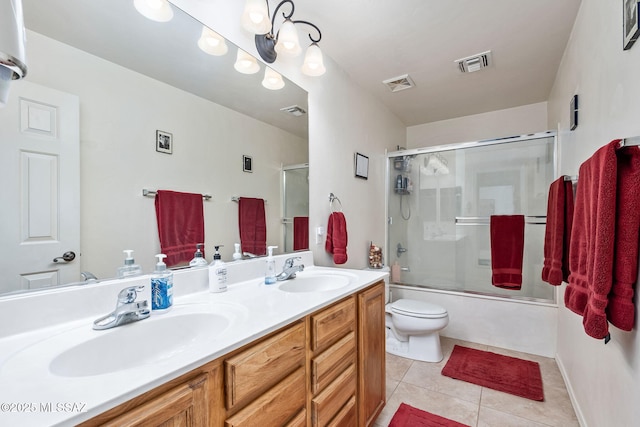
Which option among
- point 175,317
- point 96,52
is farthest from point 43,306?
point 96,52

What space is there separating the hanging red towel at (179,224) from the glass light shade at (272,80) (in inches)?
32.3

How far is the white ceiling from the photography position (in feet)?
5.72

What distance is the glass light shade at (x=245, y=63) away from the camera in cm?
154

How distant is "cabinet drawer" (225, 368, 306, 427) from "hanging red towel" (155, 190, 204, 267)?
64 cm

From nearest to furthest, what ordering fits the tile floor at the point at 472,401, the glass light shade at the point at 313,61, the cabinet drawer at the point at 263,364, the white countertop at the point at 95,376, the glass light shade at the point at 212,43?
the white countertop at the point at 95,376, the cabinet drawer at the point at 263,364, the glass light shade at the point at 212,43, the tile floor at the point at 472,401, the glass light shade at the point at 313,61

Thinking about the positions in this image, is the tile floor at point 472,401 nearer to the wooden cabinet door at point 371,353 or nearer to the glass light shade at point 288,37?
the wooden cabinet door at point 371,353

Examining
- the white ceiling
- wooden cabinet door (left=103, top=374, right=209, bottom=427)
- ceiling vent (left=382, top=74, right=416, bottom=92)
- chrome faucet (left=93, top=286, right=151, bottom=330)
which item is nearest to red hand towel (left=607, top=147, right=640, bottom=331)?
wooden cabinet door (left=103, top=374, right=209, bottom=427)

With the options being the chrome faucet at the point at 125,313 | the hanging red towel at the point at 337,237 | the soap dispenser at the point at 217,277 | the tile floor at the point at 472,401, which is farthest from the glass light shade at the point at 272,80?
the tile floor at the point at 472,401

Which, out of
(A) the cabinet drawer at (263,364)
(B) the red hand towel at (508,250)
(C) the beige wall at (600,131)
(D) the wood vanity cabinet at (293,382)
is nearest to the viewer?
(D) the wood vanity cabinet at (293,382)

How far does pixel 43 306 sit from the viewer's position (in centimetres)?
84

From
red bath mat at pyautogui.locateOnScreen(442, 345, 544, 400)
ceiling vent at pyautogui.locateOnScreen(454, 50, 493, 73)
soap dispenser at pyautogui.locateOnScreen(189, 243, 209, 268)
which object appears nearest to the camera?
soap dispenser at pyautogui.locateOnScreen(189, 243, 209, 268)

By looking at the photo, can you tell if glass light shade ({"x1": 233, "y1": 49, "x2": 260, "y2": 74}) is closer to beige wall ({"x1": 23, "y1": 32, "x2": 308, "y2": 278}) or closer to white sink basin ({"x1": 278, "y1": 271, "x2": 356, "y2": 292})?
beige wall ({"x1": 23, "y1": 32, "x2": 308, "y2": 278})

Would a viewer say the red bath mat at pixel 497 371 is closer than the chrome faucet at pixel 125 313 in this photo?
No

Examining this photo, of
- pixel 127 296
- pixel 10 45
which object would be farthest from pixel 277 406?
pixel 10 45
